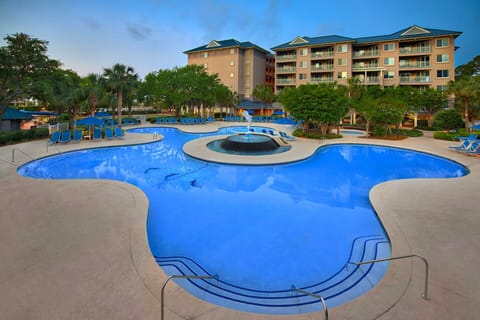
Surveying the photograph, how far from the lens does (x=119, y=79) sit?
30938 millimetres

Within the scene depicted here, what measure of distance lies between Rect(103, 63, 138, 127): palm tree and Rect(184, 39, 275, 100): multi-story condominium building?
98.2ft

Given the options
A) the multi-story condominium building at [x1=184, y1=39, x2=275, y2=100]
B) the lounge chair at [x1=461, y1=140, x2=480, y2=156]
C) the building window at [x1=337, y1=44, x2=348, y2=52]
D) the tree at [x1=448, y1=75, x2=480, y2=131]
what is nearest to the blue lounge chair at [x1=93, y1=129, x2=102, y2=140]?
the lounge chair at [x1=461, y1=140, x2=480, y2=156]

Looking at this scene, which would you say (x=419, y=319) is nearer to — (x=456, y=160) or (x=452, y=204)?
(x=452, y=204)

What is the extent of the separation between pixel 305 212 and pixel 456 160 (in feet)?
42.2

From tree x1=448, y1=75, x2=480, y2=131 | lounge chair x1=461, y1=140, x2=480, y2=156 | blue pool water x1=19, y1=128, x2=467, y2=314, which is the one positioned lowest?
blue pool water x1=19, y1=128, x2=467, y2=314

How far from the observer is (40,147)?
18.4 meters

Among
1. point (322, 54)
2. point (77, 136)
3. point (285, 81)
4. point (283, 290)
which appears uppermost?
point (322, 54)

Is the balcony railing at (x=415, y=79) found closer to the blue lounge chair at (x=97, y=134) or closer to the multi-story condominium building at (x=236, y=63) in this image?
the multi-story condominium building at (x=236, y=63)

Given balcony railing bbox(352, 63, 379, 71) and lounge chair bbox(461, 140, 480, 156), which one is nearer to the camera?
lounge chair bbox(461, 140, 480, 156)

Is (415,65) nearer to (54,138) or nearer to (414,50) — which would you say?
(414,50)

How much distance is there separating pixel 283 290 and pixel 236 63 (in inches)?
2269

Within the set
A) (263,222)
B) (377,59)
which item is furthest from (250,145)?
(377,59)

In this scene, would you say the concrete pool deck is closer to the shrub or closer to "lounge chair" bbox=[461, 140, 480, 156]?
"lounge chair" bbox=[461, 140, 480, 156]

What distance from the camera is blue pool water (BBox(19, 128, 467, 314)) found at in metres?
5.14
